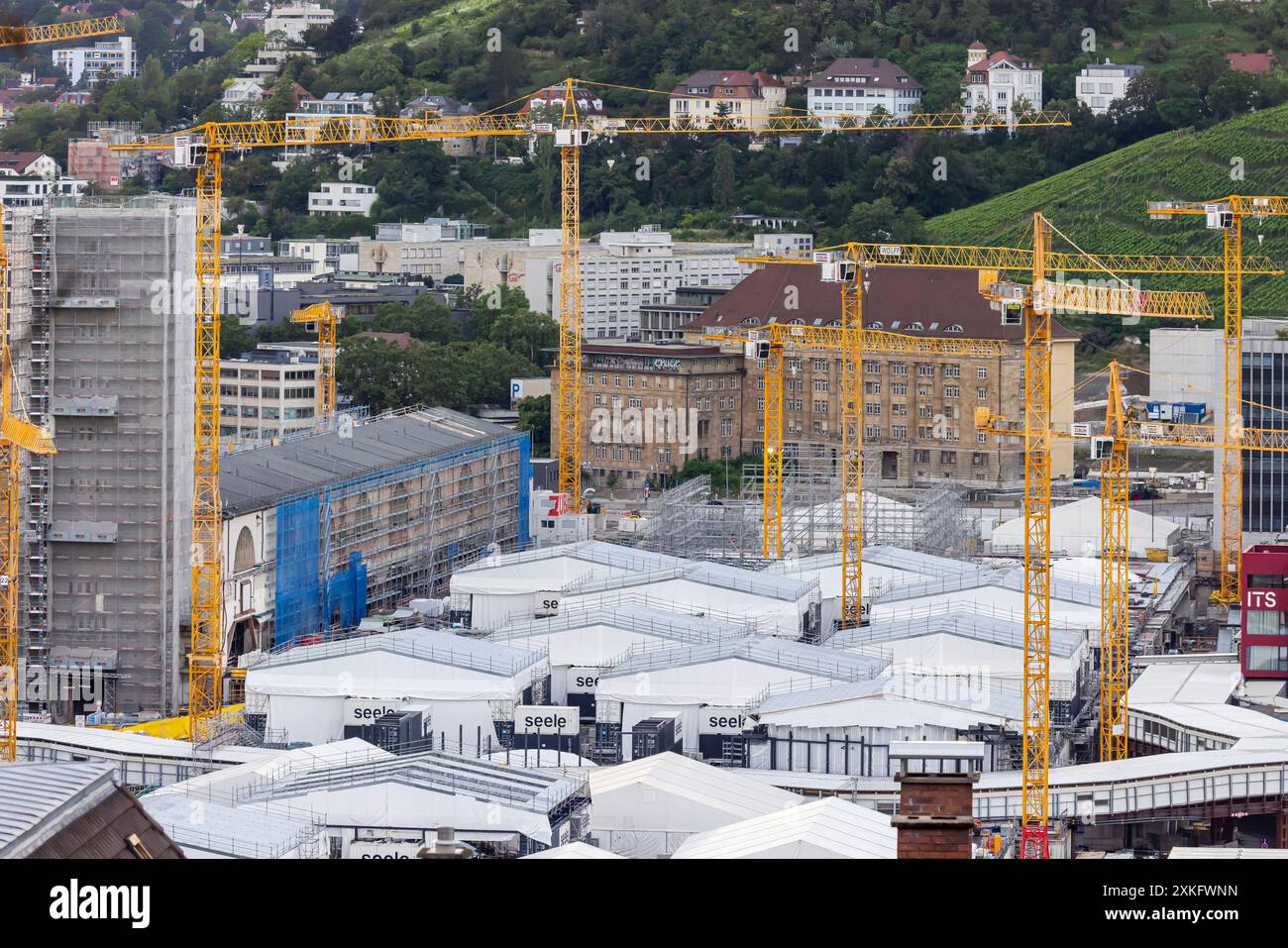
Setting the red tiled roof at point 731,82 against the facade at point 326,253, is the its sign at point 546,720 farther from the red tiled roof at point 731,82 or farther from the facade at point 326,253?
the red tiled roof at point 731,82

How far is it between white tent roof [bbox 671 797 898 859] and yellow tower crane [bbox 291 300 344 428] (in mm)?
29876

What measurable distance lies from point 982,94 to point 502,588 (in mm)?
45758

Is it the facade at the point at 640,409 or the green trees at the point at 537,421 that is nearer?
the facade at the point at 640,409

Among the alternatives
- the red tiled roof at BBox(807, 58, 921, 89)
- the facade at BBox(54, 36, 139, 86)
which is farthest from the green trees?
the facade at BBox(54, 36, 139, 86)

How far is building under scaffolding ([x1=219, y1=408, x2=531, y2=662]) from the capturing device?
38031 mm

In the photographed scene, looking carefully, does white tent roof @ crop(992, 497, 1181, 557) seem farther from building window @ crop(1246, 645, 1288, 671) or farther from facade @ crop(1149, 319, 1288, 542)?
building window @ crop(1246, 645, 1288, 671)

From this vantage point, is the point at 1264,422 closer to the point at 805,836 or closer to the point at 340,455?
the point at 340,455

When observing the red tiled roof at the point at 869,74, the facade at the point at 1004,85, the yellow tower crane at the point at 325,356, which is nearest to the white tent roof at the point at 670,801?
the yellow tower crane at the point at 325,356

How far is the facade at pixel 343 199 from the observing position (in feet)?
280

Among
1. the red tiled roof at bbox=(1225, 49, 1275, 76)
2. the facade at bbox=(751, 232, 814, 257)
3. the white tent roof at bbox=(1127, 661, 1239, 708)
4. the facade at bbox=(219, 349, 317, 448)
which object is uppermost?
the red tiled roof at bbox=(1225, 49, 1275, 76)

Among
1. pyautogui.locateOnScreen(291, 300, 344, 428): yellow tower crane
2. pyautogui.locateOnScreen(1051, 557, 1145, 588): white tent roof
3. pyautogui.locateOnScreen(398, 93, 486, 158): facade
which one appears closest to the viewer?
pyautogui.locateOnScreen(1051, 557, 1145, 588): white tent roof

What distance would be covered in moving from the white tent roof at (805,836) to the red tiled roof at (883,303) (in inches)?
1400

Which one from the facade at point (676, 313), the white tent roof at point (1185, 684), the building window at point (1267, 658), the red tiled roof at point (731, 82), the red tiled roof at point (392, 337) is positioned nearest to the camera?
the white tent roof at point (1185, 684)
